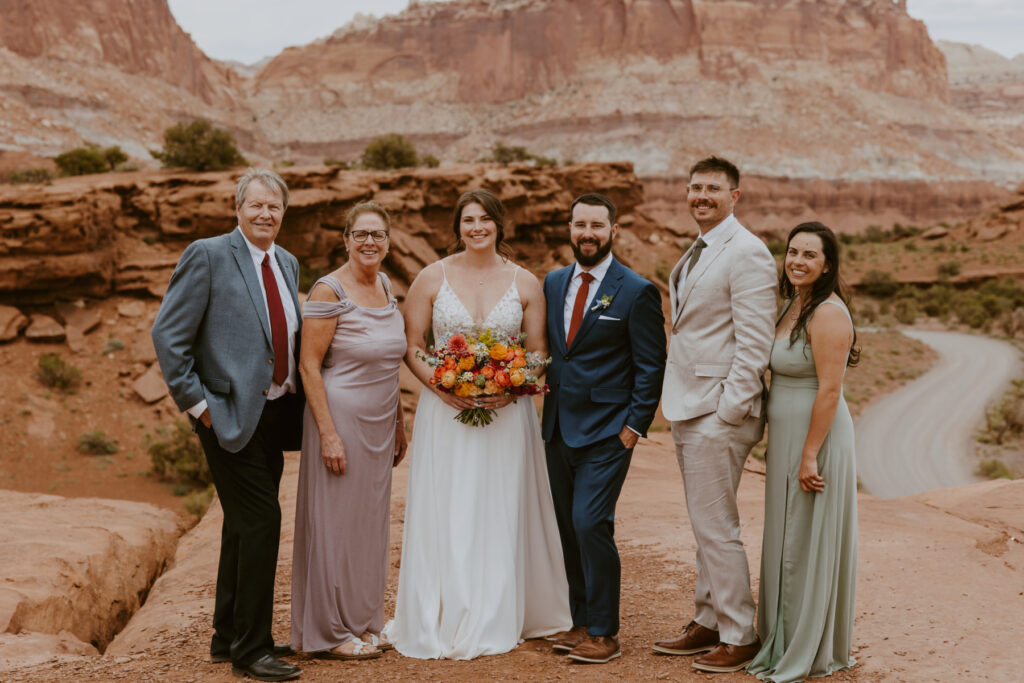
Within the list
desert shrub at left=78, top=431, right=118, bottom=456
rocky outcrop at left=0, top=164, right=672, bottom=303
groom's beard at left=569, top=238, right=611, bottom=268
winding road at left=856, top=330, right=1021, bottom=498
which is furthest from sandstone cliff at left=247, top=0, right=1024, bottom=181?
groom's beard at left=569, top=238, right=611, bottom=268

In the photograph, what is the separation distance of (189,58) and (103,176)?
71.3m

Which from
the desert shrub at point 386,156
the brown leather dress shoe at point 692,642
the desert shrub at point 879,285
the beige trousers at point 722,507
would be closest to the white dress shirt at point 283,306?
the beige trousers at point 722,507

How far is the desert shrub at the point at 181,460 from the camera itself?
16775mm

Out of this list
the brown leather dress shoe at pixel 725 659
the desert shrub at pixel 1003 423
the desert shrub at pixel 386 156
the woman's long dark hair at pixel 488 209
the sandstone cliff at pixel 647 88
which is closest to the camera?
the brown leather dress shoe at pixel 725 659

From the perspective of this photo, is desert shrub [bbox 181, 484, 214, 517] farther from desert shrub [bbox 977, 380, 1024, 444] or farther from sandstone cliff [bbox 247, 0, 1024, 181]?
sandstone cliff [bbox 247, 0, 1024, 181]

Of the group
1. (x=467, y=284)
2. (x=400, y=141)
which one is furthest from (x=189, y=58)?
(x=467, y=284)

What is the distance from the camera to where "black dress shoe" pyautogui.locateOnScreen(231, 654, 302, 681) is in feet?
15.2

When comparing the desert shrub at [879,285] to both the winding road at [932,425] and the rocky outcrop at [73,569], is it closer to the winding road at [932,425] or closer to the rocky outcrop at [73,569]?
the winding road at [932,425]

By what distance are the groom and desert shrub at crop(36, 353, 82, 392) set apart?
17375mm

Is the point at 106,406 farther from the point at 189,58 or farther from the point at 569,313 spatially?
the point at 189,58

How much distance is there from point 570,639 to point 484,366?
1.70 m

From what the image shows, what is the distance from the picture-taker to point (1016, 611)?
597cm

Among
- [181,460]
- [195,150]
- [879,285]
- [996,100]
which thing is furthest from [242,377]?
[996,100]

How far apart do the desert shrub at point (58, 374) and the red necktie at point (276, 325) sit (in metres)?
16.5
